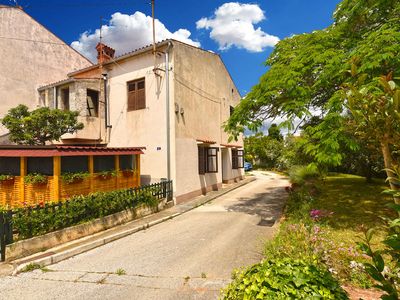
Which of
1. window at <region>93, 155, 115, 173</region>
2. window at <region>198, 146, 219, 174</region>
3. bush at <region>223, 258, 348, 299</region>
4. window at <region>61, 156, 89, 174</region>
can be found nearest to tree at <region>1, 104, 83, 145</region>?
window at <region>93, 155, 115, 173</region>

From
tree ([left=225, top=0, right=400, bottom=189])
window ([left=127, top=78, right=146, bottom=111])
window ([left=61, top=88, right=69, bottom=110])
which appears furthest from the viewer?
window ([left=61, top=88, right=69, bottom=110])

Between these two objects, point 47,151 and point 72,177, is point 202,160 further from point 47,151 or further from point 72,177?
point 47,151

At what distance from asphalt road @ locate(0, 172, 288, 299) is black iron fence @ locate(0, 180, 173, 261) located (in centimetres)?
139

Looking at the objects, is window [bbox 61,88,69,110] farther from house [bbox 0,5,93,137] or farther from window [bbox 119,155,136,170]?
window [bbox 119,155,136,170]

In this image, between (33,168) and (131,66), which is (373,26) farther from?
(33,168)

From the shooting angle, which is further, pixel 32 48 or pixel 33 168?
pixel 32 48

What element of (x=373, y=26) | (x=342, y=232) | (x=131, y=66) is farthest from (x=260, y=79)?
(x=131, y=66)

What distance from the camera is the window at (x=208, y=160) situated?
17.3 metres

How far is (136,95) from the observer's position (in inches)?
612

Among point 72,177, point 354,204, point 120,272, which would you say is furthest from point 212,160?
point 120,272

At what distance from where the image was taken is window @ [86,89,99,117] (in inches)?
645

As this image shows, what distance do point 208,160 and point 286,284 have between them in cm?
1572

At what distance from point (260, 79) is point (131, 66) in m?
8.39

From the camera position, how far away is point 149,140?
1483 cm
